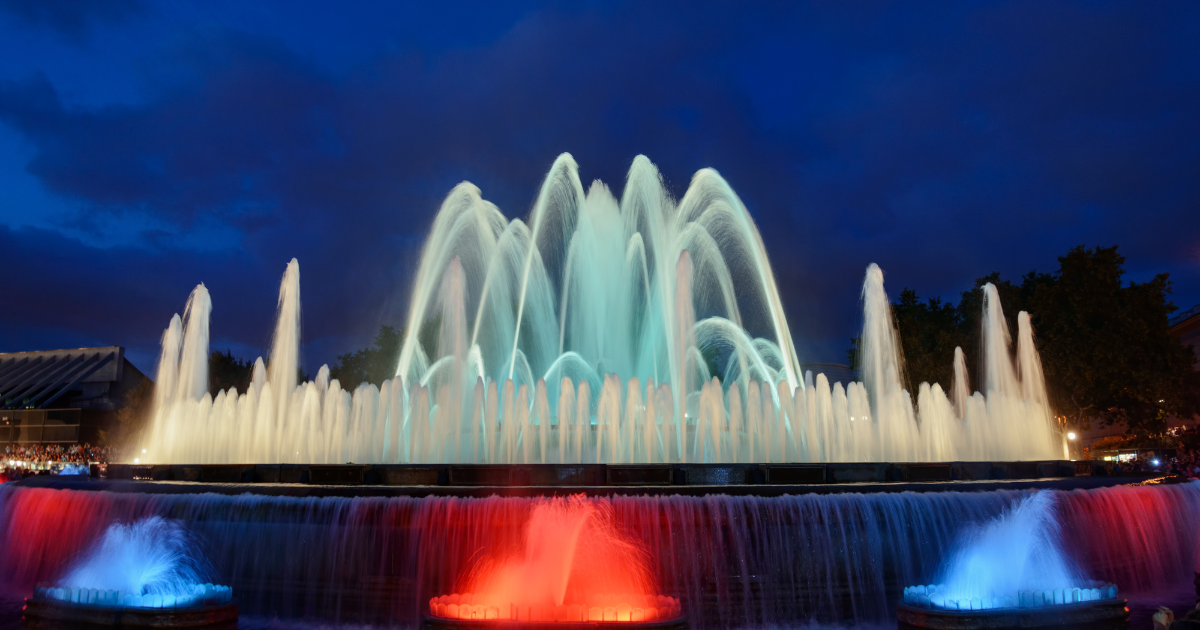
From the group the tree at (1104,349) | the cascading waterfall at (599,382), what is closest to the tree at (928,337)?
the tree at (1104,349)

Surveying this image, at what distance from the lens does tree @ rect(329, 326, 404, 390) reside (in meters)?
64.3

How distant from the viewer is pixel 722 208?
30.2 metres

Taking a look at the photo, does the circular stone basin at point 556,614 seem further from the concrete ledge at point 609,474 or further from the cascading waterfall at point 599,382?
the cascading waterfall at point 599,382

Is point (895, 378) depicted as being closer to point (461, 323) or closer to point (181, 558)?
point (461, 323)

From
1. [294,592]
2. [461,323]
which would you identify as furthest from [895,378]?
[294,592]

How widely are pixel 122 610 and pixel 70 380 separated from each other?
79.4 metres

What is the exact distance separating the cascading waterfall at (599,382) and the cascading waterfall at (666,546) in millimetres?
8373

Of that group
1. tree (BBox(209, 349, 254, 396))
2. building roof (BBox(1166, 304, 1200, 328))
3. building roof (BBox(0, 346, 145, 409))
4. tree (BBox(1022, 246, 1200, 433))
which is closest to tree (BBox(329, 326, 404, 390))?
tree (BBox(209, 349, 254, 396))

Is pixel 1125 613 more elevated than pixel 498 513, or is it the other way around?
pixel 498 513

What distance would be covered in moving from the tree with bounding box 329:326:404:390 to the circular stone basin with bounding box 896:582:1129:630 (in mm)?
56632

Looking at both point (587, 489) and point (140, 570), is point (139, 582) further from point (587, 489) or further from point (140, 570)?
point (587, 489)

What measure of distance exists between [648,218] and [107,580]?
22.2m

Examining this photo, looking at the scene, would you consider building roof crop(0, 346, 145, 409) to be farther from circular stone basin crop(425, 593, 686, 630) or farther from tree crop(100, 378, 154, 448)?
circular stone basin crop(425, 593, 686, 630)

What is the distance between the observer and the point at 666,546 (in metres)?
12.0
